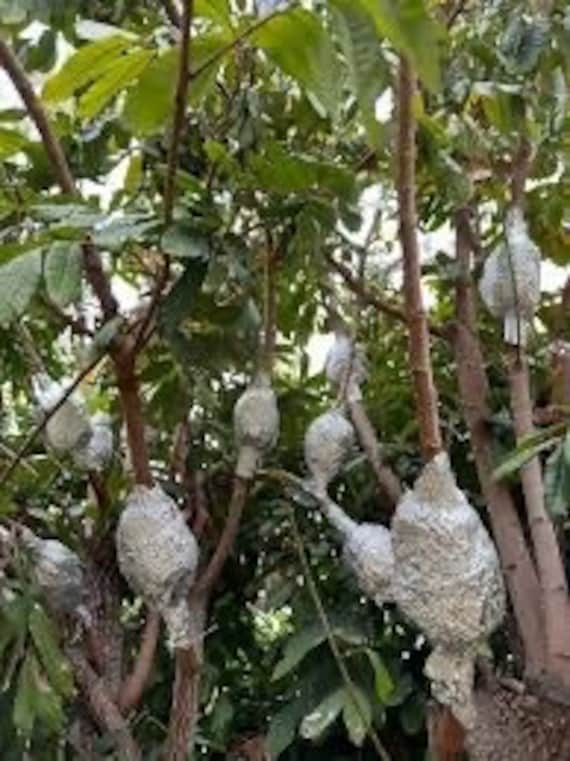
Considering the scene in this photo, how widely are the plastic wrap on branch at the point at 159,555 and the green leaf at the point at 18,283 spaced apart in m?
0.22

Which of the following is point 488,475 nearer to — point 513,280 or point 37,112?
point 513,280

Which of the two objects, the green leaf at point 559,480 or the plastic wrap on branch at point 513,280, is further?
the plastic wrap on branch at point 513,280

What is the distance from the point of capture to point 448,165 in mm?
759

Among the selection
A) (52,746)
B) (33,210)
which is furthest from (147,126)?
(52,746)

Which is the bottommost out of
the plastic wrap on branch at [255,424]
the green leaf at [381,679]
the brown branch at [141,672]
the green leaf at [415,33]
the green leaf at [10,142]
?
the green leaf at [381,679]

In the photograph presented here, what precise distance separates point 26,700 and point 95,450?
180 mm

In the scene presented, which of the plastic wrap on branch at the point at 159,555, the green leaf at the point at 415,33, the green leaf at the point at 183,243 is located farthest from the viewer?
the plastic wrap on branch at the point at 159,555

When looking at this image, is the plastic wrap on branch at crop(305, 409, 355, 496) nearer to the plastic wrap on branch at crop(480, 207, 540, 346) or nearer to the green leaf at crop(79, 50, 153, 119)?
the plastic wrap on branch at crop(480, 207, 540, 346)

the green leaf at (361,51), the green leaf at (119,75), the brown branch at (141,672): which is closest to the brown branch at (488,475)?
the brown branch at (141,672)

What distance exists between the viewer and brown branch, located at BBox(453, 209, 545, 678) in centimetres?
82

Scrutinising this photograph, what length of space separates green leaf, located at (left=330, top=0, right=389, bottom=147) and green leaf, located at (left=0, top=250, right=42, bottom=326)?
25cm

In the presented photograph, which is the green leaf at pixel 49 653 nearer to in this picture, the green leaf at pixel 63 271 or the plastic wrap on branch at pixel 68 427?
the plastic wrap on branch at pixel 68 427

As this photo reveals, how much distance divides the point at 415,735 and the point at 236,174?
0.48 meters

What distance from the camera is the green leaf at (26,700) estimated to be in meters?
0.81
